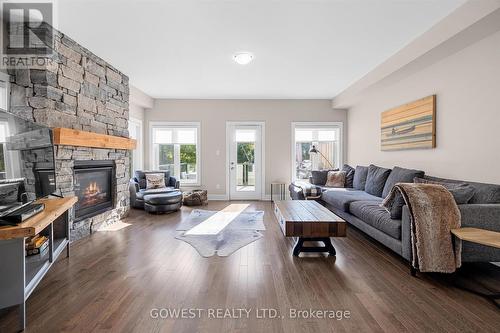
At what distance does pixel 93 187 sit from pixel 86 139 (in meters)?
0.79

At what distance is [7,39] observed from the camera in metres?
2.82

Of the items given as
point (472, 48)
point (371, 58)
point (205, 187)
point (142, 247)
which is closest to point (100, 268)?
point (142, 247)

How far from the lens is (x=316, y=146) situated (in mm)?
6496

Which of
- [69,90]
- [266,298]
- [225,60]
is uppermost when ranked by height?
[225,60]

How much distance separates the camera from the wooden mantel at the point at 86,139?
290cm

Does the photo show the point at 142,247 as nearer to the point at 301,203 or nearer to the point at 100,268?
the point at 100,268

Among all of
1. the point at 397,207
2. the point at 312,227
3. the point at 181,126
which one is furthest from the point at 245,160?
the point at 397,207

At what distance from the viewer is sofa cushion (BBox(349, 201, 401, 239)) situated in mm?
2568

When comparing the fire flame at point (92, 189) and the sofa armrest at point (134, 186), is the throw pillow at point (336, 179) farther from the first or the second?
the fire flame at point (92, 189)

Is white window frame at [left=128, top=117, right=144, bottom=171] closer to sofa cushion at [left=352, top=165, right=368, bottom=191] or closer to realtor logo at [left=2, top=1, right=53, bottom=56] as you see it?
realtor logo at [left=2, top=1, right=53, bottom=56]

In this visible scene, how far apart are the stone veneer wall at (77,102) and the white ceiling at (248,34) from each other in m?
0.24

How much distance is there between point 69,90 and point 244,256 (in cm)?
299

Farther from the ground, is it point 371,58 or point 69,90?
point 371,58

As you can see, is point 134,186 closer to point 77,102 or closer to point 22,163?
point 77,102
